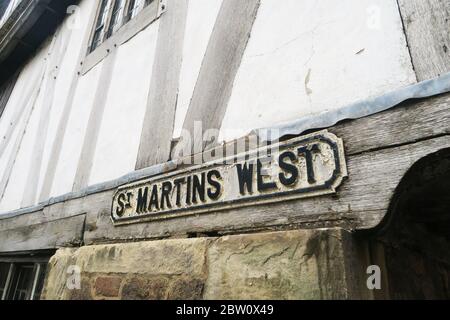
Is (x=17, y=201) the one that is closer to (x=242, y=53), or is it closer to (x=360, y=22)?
(x=242, y=53)

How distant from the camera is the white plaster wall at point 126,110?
207cm

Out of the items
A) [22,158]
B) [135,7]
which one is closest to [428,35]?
[135,7]

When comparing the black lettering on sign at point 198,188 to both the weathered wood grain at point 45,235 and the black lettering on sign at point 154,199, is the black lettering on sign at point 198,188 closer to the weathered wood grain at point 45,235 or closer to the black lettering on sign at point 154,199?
the black lettering on sign at point 154,199

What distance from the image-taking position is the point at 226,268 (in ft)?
4.04

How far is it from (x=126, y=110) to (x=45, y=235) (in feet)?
3.70

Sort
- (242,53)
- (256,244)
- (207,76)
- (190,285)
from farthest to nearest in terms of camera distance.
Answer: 1. (207,76)
2. (242,53)
3. (190,285)
4. (256,244)

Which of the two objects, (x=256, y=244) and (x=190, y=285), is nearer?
(x=256, y=244)

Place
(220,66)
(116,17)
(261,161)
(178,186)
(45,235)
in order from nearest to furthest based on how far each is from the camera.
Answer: (261,161), (178,186), (220,66), (45,235), (116,17)

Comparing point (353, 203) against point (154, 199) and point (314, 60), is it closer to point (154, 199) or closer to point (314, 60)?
point (314, 60)

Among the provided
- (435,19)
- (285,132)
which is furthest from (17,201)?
(435,19)

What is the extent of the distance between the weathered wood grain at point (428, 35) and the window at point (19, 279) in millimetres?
2825

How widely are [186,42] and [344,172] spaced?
1.33 meters

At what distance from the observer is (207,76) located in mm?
1734

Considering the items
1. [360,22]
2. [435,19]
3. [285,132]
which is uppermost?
[360,22]
